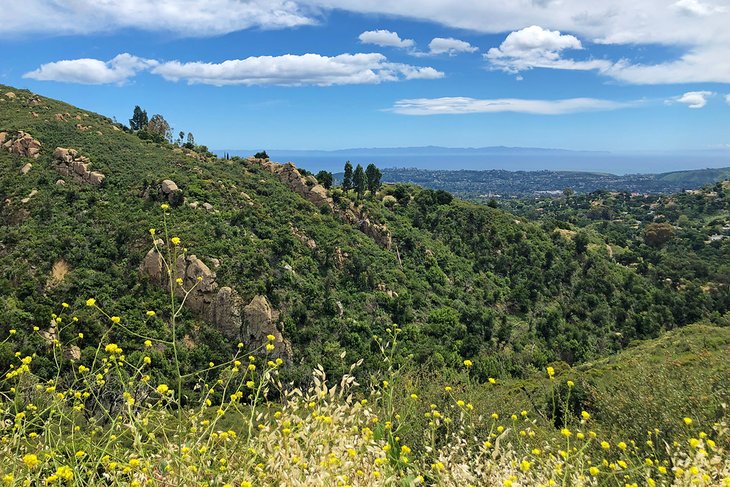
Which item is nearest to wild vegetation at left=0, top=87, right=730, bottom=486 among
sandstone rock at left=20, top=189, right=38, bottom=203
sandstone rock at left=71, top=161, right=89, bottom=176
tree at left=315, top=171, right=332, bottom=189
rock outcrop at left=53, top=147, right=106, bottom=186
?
sandstone rock at left=20, top=189, right=38, bottom=203

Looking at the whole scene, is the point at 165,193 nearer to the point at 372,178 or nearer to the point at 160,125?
the point at 372,178

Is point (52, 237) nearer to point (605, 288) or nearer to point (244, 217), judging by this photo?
point (244, 217)

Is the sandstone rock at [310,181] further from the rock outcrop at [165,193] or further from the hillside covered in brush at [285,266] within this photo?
the rock outcrop at [165,193]

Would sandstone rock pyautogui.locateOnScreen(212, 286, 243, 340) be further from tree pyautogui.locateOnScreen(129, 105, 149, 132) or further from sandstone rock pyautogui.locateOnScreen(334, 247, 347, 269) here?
tree pyautogui.locateOnScreen(129, 105, 149, 132)

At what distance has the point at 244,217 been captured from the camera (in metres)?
36.9

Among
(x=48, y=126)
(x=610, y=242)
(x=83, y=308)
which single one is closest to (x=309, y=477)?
(x=83, y=308)

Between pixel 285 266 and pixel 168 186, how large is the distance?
13951mm

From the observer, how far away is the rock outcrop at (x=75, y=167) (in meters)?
37.8

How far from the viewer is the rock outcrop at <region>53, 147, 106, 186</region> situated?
124ft

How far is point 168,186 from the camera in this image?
36.7 m

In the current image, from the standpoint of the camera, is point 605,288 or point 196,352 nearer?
point 196,352

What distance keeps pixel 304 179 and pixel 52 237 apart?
27071 millimetres

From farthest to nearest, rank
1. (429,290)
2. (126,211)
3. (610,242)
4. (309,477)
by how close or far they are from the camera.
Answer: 1. (610,242)
2. (429,290)
3. (126,211)
4. (309,477)

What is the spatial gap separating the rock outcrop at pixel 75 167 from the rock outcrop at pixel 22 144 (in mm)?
2360
